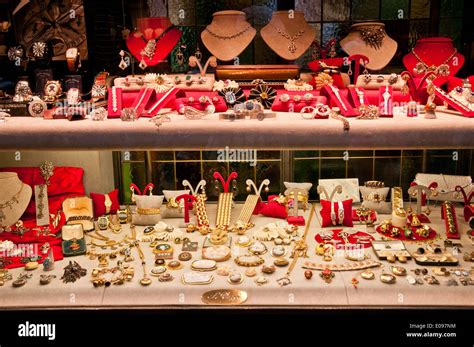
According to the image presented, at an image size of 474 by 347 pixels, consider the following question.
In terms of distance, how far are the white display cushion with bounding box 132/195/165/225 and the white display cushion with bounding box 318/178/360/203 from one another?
961 millimetres

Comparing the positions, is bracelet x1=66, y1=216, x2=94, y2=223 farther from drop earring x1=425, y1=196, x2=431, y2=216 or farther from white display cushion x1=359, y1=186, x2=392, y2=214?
drop earring x1=425, y1=196, x2=431, y2=216

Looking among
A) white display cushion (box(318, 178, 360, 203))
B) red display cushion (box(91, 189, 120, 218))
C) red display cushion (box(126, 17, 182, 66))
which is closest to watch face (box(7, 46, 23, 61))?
red display cushion (box(126, 17, 182, 66))

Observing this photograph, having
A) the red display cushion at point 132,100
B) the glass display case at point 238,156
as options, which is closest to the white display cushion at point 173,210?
the glass display case at point 238,156

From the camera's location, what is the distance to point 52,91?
92.4 inches

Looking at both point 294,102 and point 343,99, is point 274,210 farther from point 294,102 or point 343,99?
point 343,99

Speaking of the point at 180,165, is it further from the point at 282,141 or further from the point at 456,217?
the point at 456,217

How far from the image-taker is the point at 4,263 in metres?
2.37

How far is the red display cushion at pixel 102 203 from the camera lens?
288cm

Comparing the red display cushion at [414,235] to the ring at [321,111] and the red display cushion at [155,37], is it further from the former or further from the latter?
the red display cushion at [155,37]

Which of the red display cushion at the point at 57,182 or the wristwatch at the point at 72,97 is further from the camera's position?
the red display cushion at the point at 57,182

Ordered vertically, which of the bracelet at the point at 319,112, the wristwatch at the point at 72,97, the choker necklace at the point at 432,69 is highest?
the choker necklace at the point at 432,69

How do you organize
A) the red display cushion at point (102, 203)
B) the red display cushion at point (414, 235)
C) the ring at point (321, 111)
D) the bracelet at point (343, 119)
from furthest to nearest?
the red display cushion at point (102, 203) → the red display cushion at point (414, 235) → the ring at point (321, 111) → the bracelet at point (343, 119)
